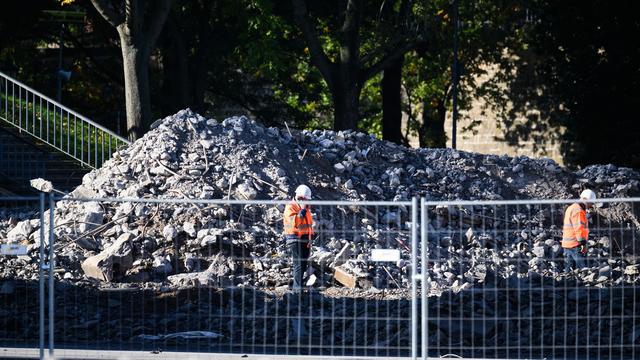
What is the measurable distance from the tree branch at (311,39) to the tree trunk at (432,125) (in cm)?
1394

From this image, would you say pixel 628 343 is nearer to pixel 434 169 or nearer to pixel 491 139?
pixel 434 169

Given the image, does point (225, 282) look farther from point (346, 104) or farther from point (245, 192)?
point (346, 104)

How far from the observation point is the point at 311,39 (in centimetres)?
2833

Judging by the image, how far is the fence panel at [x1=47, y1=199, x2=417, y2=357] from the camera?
534 inches

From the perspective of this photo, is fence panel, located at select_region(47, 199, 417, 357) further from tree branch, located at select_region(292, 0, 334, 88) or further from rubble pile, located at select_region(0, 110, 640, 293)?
tree branch, located at select_region(292, 0, 334, 88)

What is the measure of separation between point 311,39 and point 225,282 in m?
12.9

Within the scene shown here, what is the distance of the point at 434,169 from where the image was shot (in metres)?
23.7

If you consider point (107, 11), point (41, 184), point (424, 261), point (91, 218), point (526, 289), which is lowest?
point (526, 289)

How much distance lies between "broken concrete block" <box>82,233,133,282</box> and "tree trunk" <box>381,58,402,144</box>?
17.4 meters

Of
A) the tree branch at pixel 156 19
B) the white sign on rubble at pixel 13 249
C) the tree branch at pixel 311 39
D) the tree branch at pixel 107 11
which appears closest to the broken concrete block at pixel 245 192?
the tree branch at pixel 156 19

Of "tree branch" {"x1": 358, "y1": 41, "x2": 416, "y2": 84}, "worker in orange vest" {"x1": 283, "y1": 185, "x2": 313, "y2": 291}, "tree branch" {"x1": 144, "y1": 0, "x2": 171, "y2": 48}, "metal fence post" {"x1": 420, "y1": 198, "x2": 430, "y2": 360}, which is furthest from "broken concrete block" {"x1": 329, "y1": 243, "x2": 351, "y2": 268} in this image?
"tree branch" {"x1": 358, "y1": 41, "x2": 416, "y2": 84}

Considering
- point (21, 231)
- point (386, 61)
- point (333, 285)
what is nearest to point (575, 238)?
point (333, 285)

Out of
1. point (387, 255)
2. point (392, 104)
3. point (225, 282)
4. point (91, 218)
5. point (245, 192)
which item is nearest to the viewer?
point (387, 255)

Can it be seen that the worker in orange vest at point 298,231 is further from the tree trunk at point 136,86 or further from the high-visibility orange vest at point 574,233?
the tree trunk at point 136,86
